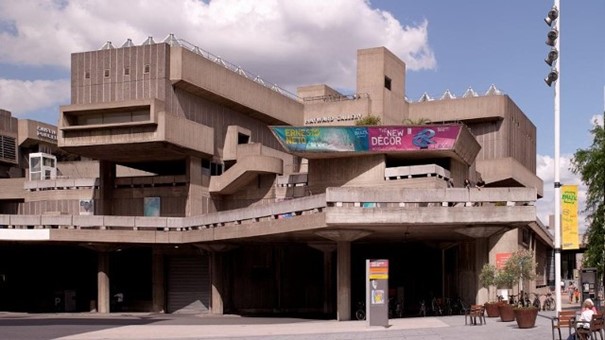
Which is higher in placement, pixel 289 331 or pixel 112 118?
pixel 112 118

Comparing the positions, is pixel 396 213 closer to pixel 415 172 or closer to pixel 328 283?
pixel 415 172

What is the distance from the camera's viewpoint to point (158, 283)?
57188 millimetres

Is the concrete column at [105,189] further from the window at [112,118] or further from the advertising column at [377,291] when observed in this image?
the advertising column at [377,291]

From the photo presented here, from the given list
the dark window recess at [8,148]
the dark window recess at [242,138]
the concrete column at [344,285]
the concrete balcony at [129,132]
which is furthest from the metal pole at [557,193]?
the dark window recess at [8,148]

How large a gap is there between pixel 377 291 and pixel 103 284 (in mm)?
26997

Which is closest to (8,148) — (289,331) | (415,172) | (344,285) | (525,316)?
(415,172)

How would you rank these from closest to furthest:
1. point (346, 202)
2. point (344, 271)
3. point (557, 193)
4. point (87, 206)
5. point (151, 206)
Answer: point (557, 193), point (346, 202), point (344, 271), point (151, 206), point (87, 206)

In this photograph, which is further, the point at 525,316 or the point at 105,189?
the point at 105,189

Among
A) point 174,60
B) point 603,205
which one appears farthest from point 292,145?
point 603,205

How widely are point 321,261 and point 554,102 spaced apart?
100 ft

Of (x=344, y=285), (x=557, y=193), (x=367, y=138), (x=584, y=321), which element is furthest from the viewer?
(x=367, y=138)

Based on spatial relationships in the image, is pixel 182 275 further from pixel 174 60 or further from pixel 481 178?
pixel 481 178

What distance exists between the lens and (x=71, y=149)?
5406 cm

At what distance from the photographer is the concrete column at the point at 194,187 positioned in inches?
2228
